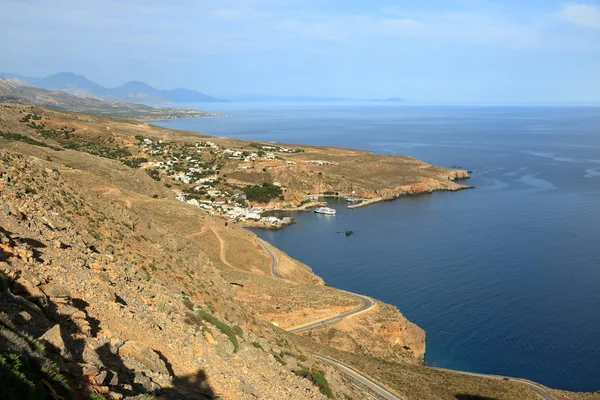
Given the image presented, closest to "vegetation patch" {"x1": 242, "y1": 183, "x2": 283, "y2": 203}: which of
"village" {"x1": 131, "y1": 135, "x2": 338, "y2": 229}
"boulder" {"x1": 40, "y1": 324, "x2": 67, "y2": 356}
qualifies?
"village" {"x1": 131, "y1": 135, "x2": 338, "y2": 229}

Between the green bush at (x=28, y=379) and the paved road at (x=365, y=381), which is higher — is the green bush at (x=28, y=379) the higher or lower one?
the higher one

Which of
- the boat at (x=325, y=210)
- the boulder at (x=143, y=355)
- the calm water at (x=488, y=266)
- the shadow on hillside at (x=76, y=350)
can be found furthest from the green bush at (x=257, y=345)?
the boat at (x=325, y=210)

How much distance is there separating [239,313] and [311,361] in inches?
167

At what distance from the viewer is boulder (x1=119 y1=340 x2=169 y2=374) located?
1353 centimetres

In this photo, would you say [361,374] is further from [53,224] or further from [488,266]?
[488,266]

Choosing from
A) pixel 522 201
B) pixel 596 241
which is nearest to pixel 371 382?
pixel 596 241

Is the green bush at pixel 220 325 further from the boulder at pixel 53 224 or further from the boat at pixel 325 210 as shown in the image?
the boat at pixel 325 210

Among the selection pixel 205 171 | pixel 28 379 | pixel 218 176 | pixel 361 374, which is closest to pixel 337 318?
pixel 361 374

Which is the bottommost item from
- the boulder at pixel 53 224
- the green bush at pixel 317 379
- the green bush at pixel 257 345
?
the green bush at pixel 317 379

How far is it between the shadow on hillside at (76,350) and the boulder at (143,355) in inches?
13.6

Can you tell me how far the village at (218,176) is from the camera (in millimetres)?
96512

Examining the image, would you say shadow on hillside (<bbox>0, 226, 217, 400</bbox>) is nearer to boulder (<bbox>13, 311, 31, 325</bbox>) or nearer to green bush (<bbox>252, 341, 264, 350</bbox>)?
boulder (<bbox>13, 311, 31, 325</bbox>)

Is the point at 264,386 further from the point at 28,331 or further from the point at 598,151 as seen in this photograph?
the point at 598,151

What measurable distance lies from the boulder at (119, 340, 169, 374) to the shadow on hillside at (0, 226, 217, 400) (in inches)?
13.6
